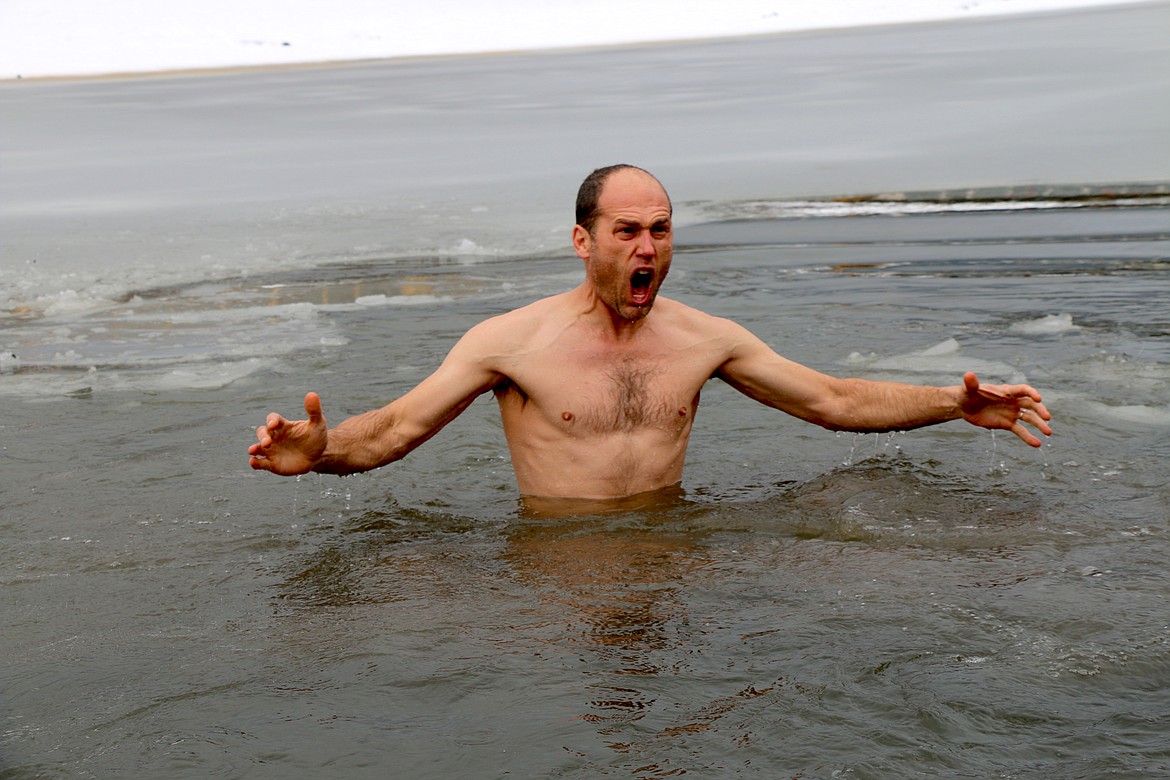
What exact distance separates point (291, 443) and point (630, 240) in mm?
1303

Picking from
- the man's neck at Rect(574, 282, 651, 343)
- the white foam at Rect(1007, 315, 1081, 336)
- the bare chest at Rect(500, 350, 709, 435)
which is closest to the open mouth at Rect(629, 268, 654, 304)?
the man's neck at Rect(574, 282, 651, 343)

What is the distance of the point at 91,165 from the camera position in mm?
18156

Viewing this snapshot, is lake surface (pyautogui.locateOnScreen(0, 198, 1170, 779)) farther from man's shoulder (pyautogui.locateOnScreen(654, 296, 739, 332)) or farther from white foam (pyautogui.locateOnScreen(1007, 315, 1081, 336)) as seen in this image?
man's shoulder (pyautogui.locateOnScreen(654, 296, 739, 332))

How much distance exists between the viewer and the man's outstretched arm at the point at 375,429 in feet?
14.0

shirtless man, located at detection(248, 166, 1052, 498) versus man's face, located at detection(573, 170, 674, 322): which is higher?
man's face, located at detection(573, 170, 674, 322)

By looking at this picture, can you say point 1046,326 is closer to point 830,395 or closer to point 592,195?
point 830,395

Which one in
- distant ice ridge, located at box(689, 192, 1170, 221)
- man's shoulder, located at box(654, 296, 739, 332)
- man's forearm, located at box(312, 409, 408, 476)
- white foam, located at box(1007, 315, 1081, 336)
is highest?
distant ice ridge, located at box(689, 192, 1170, 221)

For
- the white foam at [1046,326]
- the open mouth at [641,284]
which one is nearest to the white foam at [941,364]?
the white foam at [1046,326]

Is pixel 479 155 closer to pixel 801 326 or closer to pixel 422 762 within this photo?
pixel 801 326

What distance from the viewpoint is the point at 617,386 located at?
16.2 ft

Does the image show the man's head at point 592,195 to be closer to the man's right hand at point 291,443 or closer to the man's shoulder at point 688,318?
the man's shoulder at point 688,318

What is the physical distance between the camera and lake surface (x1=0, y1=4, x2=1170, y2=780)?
3320mm

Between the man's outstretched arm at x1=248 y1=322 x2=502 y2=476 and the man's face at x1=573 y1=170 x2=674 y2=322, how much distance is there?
52 cm

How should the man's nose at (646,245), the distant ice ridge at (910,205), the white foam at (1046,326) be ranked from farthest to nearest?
1. the distant ice ridge at (910,205)
2. the white foam at (1046,326)
3. the man's nose at (646,245)
